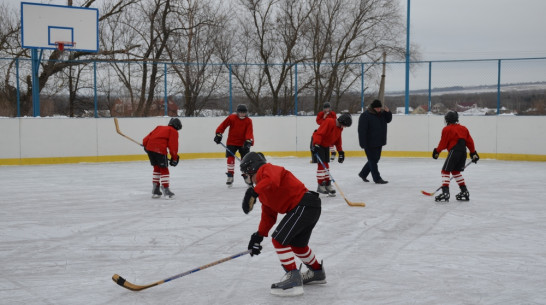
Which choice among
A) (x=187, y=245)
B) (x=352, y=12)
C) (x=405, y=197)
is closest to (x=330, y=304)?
(x=187, y=245)

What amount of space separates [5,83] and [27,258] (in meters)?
8.97

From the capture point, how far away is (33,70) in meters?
12.4

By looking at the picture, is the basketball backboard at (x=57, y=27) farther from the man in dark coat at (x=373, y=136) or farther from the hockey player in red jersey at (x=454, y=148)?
the hockey player in red jersey at (x=454, y=148)

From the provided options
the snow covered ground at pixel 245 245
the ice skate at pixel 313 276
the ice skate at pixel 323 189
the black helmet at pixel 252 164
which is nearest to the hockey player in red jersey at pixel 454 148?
the snow covered ground at pixel 245 245

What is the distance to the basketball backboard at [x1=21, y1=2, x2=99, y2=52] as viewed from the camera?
12453mm

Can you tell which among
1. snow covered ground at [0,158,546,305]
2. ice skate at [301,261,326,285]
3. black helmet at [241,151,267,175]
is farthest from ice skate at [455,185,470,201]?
black helmet at [241,151,267,175]

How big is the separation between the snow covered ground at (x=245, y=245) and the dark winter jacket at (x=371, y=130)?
0.72m

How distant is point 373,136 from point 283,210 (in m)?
5.62

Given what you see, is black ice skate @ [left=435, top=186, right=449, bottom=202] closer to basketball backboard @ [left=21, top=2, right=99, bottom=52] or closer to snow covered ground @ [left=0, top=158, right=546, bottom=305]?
snow covered ground @ [left=0, top=158, right=546, bottom=305]

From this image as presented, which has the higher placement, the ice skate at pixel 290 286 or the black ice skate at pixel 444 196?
the black ice skate at pixel 444 196

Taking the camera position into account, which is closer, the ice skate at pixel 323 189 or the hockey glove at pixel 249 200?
the hockey glove at pixel 249 200

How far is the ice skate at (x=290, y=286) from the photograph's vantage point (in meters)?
3.60

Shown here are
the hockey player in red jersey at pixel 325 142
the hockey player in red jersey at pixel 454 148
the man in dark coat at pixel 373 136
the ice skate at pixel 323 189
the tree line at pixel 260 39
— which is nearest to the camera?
the hockey player in red jersey at pixel 454 148

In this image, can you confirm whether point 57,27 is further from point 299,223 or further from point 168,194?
point 299,223
